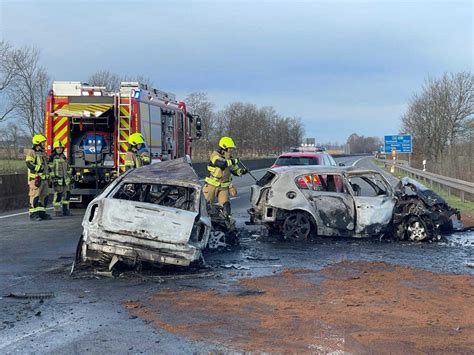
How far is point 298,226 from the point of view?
35.1 ft

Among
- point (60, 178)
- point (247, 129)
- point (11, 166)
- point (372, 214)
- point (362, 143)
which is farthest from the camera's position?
point (362, 143)

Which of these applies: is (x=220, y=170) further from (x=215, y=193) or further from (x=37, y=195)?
(x=37, y=195)

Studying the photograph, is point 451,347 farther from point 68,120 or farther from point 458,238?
point 68,120

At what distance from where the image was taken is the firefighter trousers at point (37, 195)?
1377 centimetres

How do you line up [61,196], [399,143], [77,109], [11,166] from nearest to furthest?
[61,196] < [77,109] < [11,166] < [399,143]

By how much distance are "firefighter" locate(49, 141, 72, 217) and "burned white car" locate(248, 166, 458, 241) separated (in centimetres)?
597

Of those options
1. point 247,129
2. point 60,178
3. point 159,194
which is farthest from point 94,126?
point 247,129

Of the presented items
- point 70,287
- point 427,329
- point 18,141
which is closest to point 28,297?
point 70,287

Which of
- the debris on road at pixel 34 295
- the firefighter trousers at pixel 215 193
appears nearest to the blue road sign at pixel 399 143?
the firefighter trousers at pixel 215 193

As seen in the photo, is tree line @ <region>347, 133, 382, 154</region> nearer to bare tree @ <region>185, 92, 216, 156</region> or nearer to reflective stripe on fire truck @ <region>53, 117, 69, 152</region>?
bare tree @ <region>185, 92, 216, 156</region>

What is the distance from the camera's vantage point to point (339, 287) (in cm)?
709

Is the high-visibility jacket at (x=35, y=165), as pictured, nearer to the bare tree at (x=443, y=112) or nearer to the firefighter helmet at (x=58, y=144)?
the firefighter helmet at (x=58, y=144)

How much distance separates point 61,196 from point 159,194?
626 centimetres

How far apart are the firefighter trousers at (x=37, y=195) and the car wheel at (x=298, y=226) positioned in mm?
6268
